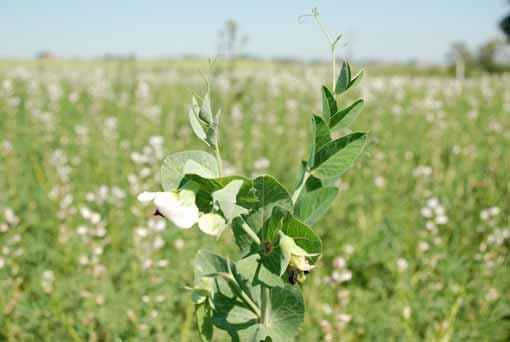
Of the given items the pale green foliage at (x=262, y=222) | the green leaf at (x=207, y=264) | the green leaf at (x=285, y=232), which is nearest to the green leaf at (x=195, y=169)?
the pale green foliage at (x=262, y=222)

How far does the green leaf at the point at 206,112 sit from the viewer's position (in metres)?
0.67

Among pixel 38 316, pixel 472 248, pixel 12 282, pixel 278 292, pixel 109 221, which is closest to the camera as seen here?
pixel 278 292

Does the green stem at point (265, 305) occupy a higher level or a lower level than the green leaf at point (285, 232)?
lower

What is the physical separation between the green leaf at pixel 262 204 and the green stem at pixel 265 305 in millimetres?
86

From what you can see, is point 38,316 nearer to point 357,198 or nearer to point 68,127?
point 357,198

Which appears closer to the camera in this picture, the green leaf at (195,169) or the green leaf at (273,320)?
the green leaf at (195,169)

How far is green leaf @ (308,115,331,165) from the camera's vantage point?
2.39ft

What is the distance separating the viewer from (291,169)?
131 inches

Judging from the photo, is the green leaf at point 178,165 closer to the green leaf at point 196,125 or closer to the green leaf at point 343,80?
the green leaf at point 196,125

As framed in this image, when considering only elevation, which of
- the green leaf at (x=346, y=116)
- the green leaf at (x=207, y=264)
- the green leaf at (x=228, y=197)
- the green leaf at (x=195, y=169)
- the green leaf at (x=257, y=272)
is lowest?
the green leaf at (x=207, y=264)

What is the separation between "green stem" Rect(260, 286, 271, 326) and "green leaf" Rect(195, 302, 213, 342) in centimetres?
8

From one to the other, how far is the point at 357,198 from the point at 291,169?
26.4 inches

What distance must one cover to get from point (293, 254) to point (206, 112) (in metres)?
0.23

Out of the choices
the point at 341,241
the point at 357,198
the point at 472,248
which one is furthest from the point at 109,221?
the point at 472,248
